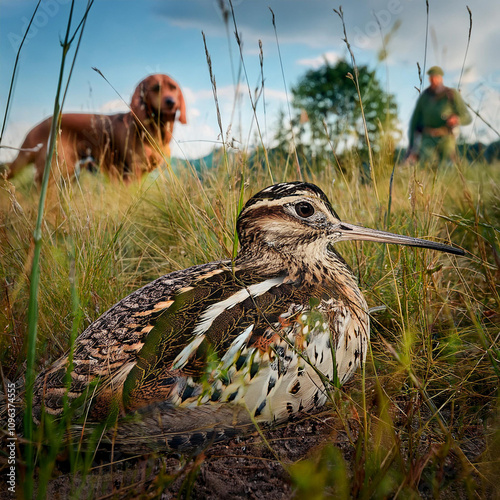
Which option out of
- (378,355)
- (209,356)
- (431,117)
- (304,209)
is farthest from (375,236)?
(431,117)

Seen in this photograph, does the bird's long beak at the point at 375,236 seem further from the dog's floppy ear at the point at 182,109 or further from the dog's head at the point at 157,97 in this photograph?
the dog's floppy ear at the point at 182,109

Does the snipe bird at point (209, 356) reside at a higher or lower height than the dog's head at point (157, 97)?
lower

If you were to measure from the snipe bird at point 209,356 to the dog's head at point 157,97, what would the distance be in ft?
20.0

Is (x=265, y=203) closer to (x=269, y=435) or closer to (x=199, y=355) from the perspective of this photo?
(x=199, y=355)

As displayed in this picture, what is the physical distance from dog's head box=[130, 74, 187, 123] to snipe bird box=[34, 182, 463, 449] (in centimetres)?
609

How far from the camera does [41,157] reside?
22.1ft

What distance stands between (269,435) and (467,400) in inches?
42.5

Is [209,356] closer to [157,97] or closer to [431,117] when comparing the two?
[157,97]

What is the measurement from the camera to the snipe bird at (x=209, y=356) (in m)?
1.97

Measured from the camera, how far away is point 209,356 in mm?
2004


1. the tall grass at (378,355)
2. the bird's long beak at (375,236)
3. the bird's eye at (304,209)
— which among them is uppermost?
the bird's eye at (304,209)

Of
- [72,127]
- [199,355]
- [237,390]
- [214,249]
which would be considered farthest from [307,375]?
[72,127]

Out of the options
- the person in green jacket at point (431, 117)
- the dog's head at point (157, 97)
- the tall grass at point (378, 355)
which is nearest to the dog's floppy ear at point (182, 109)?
the dog's head at point (157, 97)

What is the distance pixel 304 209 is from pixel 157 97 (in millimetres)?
6060
